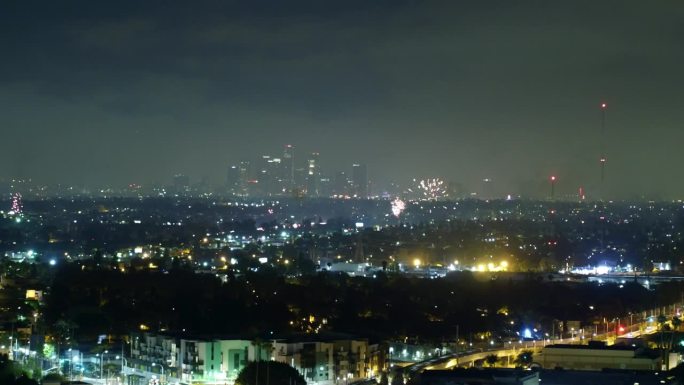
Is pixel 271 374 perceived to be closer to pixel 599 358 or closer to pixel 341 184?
pixel 599 358

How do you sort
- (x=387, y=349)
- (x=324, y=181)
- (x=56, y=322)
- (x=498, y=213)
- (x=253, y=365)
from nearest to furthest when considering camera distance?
1. (x=253, y=365)
2. (x=387, y=349)
3. (x=56, y=322)
4. (x=498, y=213)
5. (x=324, y=181)

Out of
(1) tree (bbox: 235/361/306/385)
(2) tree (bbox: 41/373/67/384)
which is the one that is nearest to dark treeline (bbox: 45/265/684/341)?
(1) tree (bbox: 235/361/306/385)

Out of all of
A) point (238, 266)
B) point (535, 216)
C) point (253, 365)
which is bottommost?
point (253, 365)

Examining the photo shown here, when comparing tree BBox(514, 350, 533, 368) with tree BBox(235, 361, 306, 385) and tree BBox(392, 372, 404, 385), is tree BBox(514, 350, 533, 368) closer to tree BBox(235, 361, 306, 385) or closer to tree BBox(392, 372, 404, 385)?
tree BBox(392, 372, 404, 385)

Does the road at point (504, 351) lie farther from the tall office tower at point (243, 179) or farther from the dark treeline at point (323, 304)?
the tall office tower at point (243, 179)

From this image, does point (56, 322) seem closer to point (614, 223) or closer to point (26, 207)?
point (614, 223)

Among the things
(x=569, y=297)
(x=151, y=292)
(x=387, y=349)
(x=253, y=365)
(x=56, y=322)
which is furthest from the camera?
(x=569, y=297)

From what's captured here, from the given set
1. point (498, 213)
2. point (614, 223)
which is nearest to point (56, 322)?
point (614, 223)
